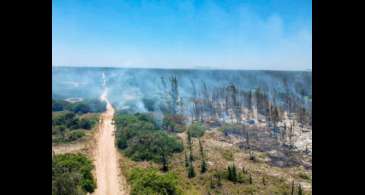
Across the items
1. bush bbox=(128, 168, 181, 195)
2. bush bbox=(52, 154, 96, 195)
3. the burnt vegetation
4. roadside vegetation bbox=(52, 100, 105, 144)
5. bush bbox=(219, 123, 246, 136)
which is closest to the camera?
bush bbox=(52, 154, 96, 195)

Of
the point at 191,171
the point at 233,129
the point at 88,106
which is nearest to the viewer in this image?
the point at 191,171

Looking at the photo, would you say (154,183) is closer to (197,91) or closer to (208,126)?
(208,126)

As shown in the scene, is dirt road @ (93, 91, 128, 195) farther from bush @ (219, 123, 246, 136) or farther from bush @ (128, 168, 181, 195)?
bush @ (219, 123, 246, 136)

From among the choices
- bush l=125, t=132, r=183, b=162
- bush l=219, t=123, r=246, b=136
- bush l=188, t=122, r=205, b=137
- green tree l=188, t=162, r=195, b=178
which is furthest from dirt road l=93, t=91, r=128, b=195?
bush l=219, t=123, r=246, b=136

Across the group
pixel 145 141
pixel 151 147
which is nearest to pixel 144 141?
pixel 145 141

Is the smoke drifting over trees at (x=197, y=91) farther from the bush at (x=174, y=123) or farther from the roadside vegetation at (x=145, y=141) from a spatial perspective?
the roadside vegetation at (x=145, y=141)
